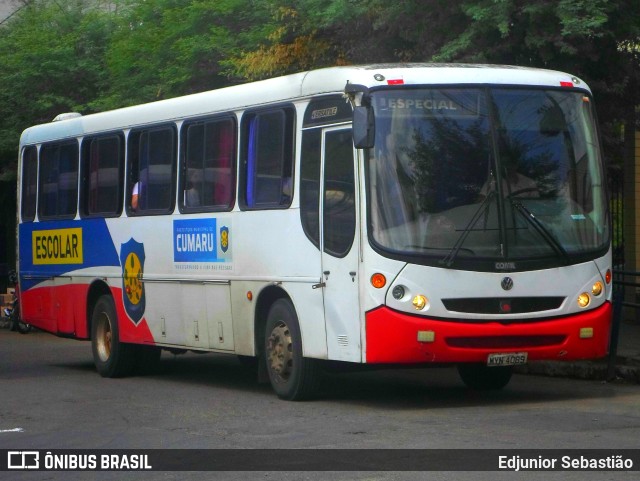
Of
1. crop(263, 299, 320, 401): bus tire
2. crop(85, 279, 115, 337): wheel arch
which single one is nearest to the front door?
crop(263, 299, 320, 401): bus tire

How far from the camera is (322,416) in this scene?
11.7 meters

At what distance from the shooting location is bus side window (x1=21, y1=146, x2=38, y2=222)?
19109 mm

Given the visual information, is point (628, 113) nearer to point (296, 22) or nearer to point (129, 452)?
point (296, 22)

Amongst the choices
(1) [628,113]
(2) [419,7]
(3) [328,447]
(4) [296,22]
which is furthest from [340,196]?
(4) [296,22]

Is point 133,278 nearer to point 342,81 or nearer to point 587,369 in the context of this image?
point 342,81

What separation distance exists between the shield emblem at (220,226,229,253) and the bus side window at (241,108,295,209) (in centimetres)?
44

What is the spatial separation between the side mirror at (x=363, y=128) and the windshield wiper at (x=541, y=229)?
1370 mm

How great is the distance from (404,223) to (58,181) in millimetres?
7823

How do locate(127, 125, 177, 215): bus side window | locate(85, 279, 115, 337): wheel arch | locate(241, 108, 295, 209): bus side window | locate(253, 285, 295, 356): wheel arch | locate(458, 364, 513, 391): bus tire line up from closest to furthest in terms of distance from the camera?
1. locate(241, 108, 295, 209): bus side window
2. locate(253, 285, 295, 356): wheel arch
3. locate(458, 364, 513, 391): bus tire
4. locate(127, 125, 177, 215): bus side window
5. locate(85, 279, 115, 337): wheel arch

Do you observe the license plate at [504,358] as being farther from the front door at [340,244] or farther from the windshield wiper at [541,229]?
the front door at [340,244]

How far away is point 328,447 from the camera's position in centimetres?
972

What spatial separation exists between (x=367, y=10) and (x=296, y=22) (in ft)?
12.5

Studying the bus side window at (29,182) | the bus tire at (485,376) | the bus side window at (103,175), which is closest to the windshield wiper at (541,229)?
the bus tire at (485,376)

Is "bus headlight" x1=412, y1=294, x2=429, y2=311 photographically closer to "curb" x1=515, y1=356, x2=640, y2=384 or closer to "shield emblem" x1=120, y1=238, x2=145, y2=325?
"curb" x1=515, y1=356, x2=640, y2=384
